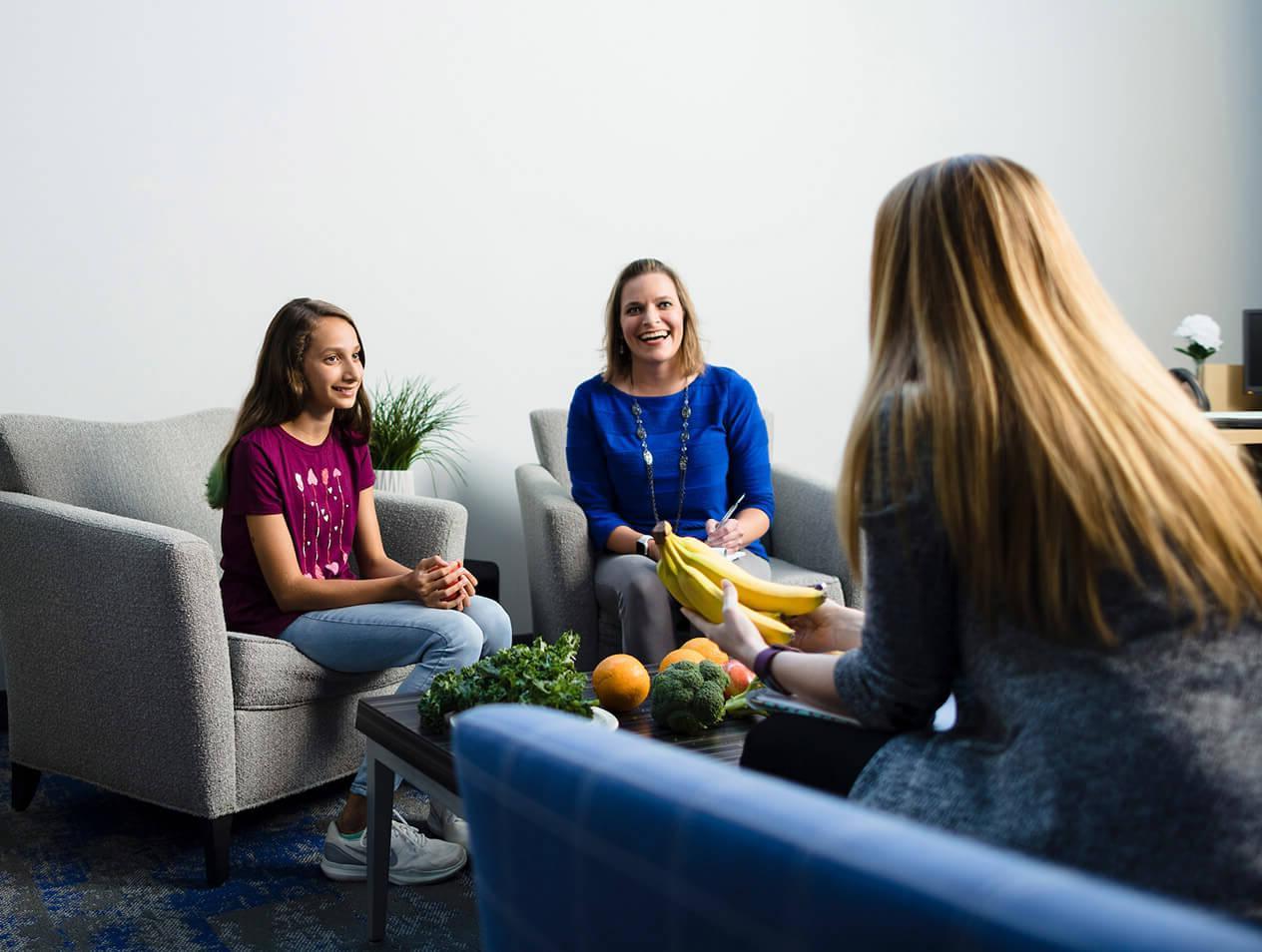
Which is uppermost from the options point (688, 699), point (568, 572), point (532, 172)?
point (532, 172)

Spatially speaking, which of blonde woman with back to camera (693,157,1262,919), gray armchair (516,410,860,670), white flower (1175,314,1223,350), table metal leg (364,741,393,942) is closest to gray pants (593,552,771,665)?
gray armchair (516,410,860,670)

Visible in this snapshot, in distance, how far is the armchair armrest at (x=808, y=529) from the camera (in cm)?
337

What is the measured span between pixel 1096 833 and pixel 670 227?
347 centimetres

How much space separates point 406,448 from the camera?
3.55 metres

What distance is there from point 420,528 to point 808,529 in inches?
45.4

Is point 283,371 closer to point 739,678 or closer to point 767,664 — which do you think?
point 739,678

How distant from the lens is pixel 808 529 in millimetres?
3516

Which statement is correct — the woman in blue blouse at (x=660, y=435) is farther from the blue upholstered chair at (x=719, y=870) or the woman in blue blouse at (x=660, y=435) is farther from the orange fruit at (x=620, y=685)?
the blue upholstered chair at (x=719, y=870)

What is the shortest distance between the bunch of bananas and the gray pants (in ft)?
2.61

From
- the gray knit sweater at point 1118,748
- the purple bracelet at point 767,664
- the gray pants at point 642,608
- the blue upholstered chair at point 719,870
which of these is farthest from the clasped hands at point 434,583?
the blue upholstered chair at point 719,870

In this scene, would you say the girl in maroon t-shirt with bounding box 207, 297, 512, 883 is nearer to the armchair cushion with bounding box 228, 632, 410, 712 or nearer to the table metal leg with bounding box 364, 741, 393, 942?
the armchair cushion with bounding box 228, 632, 410, 712

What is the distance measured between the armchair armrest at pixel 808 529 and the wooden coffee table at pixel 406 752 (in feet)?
4.55

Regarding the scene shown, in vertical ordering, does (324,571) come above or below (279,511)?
below

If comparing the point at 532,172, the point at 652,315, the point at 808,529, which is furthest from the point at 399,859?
the point at 532,172
